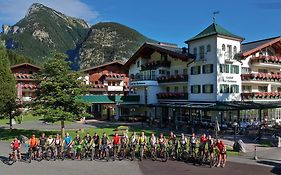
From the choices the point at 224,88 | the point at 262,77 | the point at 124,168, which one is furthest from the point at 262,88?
the point at 124,168

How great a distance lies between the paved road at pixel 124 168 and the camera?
2089cm

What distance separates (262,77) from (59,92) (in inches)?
1191

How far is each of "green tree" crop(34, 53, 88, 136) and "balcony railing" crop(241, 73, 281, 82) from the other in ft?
78.7

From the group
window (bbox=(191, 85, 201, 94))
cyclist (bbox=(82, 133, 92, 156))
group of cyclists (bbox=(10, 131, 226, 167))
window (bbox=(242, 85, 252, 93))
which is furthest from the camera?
window (bbox=(242, 85, 252, 93))

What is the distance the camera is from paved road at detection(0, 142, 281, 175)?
2089 centimetres

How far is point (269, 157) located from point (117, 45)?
175m

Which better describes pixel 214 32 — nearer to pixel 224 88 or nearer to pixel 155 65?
pixel 224 88

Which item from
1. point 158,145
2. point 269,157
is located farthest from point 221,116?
point 158,145

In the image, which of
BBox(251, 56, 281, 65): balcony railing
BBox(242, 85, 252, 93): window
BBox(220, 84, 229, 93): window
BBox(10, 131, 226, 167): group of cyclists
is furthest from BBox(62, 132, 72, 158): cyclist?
BBox(251, 56, 281, 65): balcony railing

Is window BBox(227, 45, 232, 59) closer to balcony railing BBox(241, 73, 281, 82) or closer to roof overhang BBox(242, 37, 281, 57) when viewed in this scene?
roof overhang BBox(242, 37, 281, 57)

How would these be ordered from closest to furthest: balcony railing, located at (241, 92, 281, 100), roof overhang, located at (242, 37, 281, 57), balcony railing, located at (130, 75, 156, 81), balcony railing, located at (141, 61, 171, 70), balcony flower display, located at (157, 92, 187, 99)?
balcony railing, located at (241, 92, 281, 100) < roof overhang, located at (242, 37, 281, 57) < balcony flower display, located at (157, 92, 187, 99) < balcony railing, located at (141, 61, 171, 70) < balcony railing, located at (130, 75, 156, 81)

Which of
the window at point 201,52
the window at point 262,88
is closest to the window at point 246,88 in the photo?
the window at point 262,88

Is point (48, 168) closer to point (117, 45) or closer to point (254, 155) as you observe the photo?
point (254, 155)

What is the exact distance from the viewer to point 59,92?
112 feet
